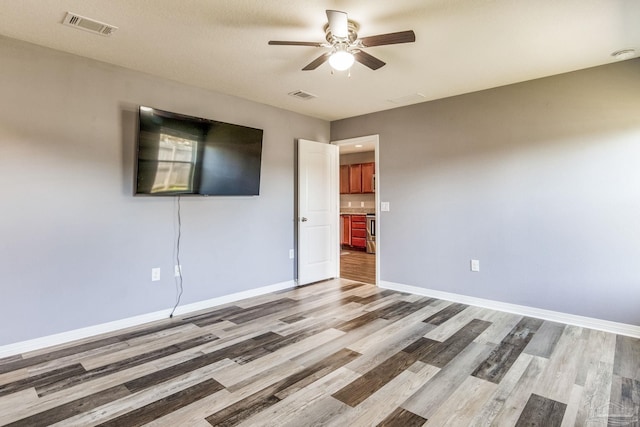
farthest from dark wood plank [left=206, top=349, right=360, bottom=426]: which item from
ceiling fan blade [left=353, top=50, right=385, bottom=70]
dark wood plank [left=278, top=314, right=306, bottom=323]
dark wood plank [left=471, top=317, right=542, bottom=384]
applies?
ceiling fan blade [left=353, top=50, right=385, bottom=70]

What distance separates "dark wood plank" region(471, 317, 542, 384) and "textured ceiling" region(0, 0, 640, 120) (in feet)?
7.92

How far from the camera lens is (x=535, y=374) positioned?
230 cm

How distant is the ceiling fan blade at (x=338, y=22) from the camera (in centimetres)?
192

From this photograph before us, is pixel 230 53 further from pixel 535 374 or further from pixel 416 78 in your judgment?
pixel 535 374

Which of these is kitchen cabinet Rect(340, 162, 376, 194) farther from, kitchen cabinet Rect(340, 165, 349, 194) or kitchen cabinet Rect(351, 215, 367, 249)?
kitchen cabinet Rect(351, 215, 367, 249)

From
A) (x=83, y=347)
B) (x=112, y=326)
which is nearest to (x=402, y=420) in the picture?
(x=83, y=347)

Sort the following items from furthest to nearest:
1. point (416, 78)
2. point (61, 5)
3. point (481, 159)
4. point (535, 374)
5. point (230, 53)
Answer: point (481, 159), point (416, 78), point (230, 53), point (535, 374), point (61, 5)

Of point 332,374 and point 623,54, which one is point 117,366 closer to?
point 332,374

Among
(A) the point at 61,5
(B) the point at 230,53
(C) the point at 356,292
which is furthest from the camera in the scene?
(C) the point at 356,292

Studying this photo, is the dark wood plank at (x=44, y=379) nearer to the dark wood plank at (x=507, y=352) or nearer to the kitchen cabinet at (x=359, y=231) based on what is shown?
the dark wood plank at (x=507, y=352)

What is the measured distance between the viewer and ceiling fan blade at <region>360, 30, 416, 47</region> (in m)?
2.08

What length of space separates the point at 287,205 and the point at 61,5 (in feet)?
9.93

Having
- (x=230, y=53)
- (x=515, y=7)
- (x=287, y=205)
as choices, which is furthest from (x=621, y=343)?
(x=230, y=53)

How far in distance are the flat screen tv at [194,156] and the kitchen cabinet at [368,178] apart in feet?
14.3
